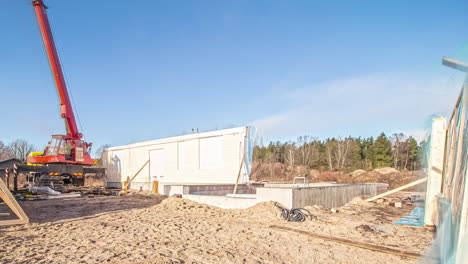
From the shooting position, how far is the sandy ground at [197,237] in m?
4.59

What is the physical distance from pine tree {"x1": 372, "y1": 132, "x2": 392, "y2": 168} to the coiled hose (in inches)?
1238

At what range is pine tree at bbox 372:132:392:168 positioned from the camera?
118 ft

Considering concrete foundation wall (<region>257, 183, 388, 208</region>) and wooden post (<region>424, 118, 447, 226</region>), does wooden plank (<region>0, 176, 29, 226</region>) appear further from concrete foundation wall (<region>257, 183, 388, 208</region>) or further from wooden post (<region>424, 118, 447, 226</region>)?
wooden post (<region>424, 118, 447, 226</region>)

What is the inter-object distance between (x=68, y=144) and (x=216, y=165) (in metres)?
8.73

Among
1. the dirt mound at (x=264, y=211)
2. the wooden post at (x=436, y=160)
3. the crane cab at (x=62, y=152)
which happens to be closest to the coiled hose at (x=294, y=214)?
the dirt mound at (x=264, y=211)

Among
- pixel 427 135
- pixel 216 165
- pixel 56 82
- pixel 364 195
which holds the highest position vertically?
pixel 56 82

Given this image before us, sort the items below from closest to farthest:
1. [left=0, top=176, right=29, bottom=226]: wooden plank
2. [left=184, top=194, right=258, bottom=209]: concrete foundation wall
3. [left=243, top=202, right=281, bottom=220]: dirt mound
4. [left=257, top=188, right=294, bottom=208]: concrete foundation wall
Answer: [left=0, top=176, right=29, bottom=226]: wooden plank → [left=243, top=202, right=281, bottom=220]: dirt mound → [left=257, top=188, right=294, bottom=208]: concrete foundation wall → [left=184, top=194, right=258, bottom=209]: concrete foundation wall

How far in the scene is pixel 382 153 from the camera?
119 ft

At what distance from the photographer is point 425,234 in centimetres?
601

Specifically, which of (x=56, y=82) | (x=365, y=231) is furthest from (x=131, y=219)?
(x=56, y=82)

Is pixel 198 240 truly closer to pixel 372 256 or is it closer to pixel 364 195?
pixel 372 256

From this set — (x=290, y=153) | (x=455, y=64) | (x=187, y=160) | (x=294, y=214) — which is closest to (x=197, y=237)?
(x=294, y=214)

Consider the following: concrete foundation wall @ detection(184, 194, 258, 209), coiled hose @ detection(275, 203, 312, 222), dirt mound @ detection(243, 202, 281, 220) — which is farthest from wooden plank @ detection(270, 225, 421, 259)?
concrete foundation wall @ detection(184, 194, 258, 209)

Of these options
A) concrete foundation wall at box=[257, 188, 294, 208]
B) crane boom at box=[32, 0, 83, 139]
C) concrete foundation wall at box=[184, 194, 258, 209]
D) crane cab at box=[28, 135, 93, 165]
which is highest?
crane boom at box=[32, 0, 83, 139]
